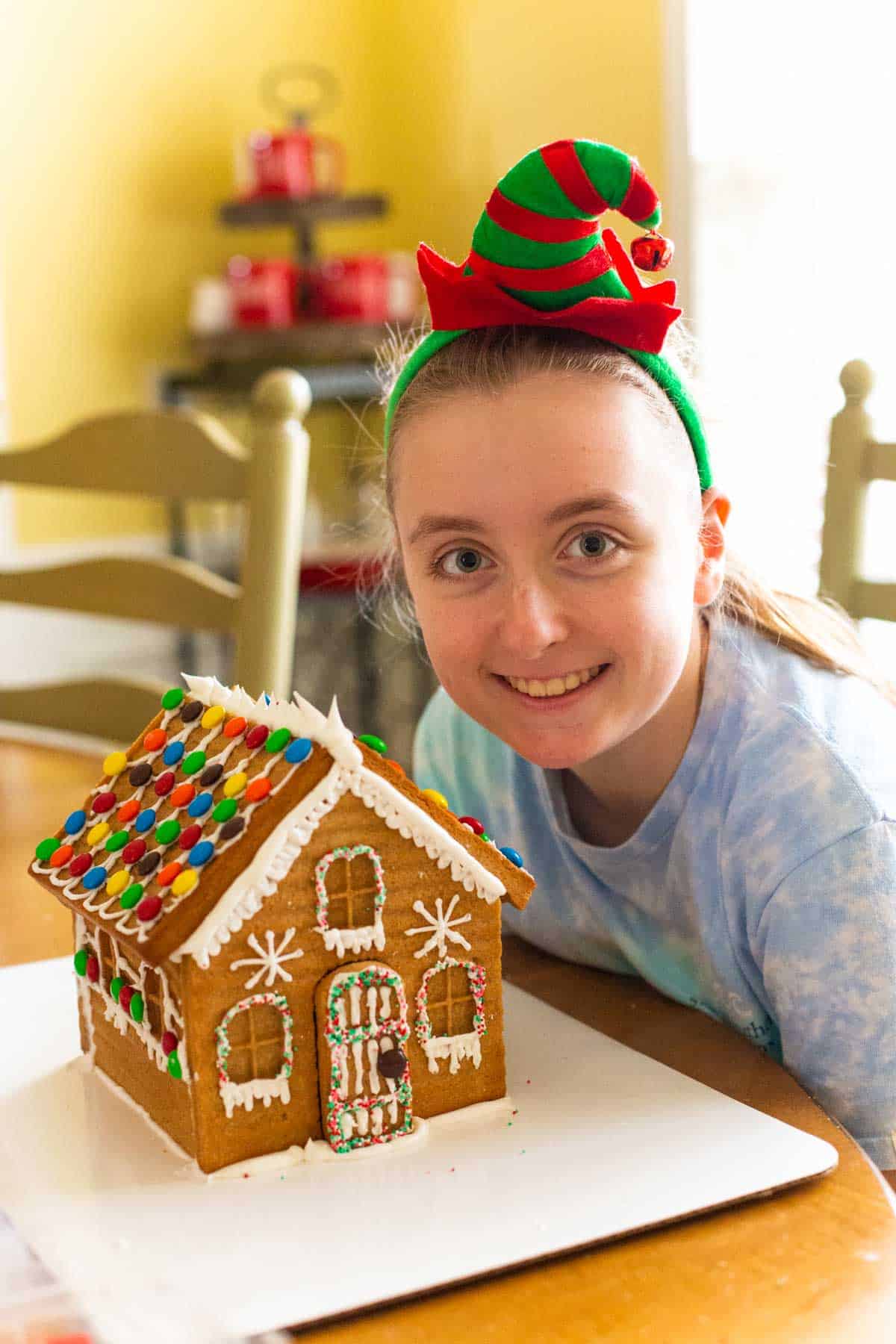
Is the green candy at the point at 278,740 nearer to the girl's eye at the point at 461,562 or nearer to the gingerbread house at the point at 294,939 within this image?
the gingerbread house at the point at 294,939

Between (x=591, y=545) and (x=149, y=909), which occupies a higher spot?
(x=591, y=545)

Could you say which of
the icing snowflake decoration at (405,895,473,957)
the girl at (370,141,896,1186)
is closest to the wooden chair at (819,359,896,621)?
the girl at (370,141,896,1186)

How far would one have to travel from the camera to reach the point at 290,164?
11.3 feet

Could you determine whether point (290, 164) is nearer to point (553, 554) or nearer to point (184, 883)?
point (553, 554)

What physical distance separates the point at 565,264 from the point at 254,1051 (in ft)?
1.28

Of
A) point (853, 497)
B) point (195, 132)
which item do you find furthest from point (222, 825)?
point (195, 132)

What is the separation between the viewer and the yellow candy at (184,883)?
0.62m

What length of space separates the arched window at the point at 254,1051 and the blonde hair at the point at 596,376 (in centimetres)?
32

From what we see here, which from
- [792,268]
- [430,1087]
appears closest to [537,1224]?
[430,1087]

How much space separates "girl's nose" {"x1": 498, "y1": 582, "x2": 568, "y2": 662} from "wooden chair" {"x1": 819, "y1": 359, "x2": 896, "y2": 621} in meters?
0.65

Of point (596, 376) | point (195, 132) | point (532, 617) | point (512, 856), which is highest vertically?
point (195, 132)

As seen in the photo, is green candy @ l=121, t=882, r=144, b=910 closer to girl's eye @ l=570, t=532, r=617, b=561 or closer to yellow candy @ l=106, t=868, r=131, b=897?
yellow candy @ l=106, t=868, r=131, b=897

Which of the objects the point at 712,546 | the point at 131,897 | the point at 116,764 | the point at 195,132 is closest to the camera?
the point at 131,897

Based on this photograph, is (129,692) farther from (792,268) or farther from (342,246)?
(342,246)
